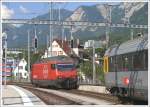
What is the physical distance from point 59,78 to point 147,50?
2848 centimetres

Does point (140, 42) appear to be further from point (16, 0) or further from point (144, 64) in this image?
point (16, 0)

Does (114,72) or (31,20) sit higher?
(31,20)

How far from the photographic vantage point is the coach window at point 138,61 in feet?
72.3

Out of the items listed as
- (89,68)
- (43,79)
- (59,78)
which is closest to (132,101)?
(59,78)

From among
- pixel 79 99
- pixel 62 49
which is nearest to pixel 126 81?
pixel 79 99

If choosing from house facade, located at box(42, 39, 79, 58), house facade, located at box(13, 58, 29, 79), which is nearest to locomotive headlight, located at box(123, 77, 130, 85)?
house facade, located at box(42, 39, 79, 58)

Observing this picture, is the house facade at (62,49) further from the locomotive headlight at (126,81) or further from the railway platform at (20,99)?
the locomotive headlight at (126,81)

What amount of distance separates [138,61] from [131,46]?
7.03ft

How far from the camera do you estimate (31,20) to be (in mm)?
78562

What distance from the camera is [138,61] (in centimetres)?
2269

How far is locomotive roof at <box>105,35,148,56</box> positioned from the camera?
2213cm

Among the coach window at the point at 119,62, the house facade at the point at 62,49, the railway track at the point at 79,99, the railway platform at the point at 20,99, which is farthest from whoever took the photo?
the house facade at the point at 62,49

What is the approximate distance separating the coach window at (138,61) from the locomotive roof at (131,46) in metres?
0.27

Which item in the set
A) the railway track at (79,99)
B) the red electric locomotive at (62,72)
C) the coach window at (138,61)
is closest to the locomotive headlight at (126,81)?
the railway track at (79,99)
